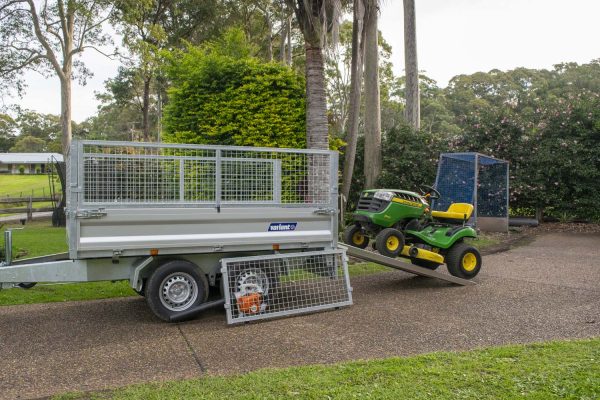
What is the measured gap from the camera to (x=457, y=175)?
43.8 feet

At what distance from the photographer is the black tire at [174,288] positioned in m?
6.10

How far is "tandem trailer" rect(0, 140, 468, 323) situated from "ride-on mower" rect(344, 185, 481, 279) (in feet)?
4.03

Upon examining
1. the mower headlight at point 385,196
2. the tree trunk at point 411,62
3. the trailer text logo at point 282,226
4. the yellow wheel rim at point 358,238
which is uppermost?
the tree trunk at point 411,62

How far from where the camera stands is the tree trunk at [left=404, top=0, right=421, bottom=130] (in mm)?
17750

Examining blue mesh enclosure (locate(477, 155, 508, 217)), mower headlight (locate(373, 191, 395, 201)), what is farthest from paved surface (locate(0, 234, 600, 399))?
blue mesh enclosure (locate(477, 155, 508, 217))

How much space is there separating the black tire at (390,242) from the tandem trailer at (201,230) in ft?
3.26

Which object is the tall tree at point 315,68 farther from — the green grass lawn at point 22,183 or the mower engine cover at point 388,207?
the green grass lawn at point 22,183

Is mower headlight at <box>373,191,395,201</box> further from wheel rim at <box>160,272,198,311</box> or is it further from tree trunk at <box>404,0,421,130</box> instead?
tree trunk at <box>404,0,421,130</box>

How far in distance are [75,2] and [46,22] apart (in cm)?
315

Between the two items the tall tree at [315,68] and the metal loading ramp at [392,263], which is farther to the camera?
the tall tree at [315,68]

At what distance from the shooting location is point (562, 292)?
7.84m

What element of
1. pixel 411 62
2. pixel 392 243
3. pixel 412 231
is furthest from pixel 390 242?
pixel 411 62

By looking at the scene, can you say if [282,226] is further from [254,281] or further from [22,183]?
[22,183]

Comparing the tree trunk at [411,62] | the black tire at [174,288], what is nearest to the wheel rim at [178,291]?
the black tire at [174,288]
